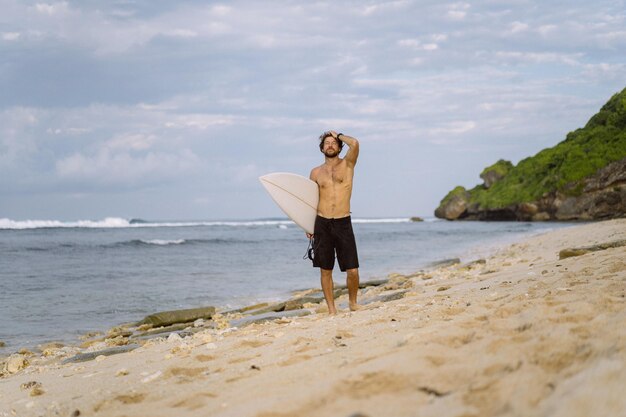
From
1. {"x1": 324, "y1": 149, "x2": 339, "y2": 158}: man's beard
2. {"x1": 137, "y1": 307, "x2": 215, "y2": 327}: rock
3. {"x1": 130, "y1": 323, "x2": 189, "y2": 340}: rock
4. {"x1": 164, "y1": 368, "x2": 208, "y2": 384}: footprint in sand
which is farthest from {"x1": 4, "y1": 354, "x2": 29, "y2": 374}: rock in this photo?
{"x1": 324, "y1": 149, "x2": 339, "y2": 158}: man's beard

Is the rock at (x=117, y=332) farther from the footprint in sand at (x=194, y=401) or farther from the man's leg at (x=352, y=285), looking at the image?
the footprint in sand at (x=194, y=401)

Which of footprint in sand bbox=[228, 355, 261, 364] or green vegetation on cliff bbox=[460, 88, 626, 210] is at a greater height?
green vegetation on cliff bbox=[460, 88, 626, 210]

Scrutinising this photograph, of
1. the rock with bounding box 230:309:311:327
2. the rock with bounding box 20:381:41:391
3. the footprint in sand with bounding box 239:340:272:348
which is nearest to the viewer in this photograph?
the rock with bounding box 20:381:41:391

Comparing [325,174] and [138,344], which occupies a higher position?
[325,174]

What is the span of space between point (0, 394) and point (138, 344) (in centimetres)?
242

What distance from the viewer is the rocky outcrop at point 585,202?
4769 centimetres

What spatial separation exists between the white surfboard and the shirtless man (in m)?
0.36

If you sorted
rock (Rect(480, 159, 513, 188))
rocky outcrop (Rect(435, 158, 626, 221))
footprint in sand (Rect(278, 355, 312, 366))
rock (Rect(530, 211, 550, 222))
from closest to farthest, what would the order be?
footprint in sand (Rect(278, 355, 312, 366)), rocky outcrop (Rect(435, 158, 626, 221)), rock (Rect(530, 211, 550, 222)), rock (Rect(480, 159, 513, 188))

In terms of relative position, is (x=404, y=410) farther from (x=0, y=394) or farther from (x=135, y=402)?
(x=0, y=394)

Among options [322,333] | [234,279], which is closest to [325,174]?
[322,333]

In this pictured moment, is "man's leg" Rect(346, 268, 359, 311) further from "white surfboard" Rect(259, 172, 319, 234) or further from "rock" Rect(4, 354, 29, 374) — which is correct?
"rock" Rect(4, 354, 29, 374)

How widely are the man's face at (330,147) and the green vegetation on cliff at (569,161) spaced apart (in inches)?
1941

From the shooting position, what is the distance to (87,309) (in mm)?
11398

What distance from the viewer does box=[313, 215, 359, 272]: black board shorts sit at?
24.0ft
